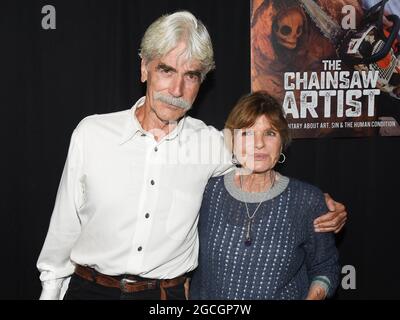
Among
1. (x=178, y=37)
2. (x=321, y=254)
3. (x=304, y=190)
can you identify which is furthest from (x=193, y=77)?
(x=321, y=254)

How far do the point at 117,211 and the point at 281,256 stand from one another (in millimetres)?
538

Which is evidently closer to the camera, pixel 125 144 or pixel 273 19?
pixel 125 144

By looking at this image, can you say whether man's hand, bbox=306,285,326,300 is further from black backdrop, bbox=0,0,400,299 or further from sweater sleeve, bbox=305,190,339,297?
black backdrop, bbox=0,0,400,299

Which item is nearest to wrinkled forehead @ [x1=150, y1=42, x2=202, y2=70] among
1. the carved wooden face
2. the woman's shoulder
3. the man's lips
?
the man's lips

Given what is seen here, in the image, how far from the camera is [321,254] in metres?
1.59

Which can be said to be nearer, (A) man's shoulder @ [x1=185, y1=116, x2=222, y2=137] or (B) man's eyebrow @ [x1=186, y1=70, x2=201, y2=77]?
(B) man's eyebrow @ [x1=186, y1=70, x2=201, y2=77]

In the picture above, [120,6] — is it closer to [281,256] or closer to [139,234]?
[139,234]

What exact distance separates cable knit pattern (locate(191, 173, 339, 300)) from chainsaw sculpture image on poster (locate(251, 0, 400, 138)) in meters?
1.02

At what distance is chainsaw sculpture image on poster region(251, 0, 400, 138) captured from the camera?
254cm

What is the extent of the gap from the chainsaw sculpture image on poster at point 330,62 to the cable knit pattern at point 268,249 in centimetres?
102

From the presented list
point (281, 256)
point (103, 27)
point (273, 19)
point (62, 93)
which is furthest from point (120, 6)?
point (281, 256)

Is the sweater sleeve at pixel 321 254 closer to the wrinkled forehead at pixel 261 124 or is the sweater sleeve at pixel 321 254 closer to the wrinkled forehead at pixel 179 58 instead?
the wrinkled forehead at pixel 261 124

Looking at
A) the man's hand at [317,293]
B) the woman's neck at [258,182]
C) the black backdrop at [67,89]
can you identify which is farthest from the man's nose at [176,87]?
the black backdrop at [67,89]

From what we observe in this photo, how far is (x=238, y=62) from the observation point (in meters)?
2.54
